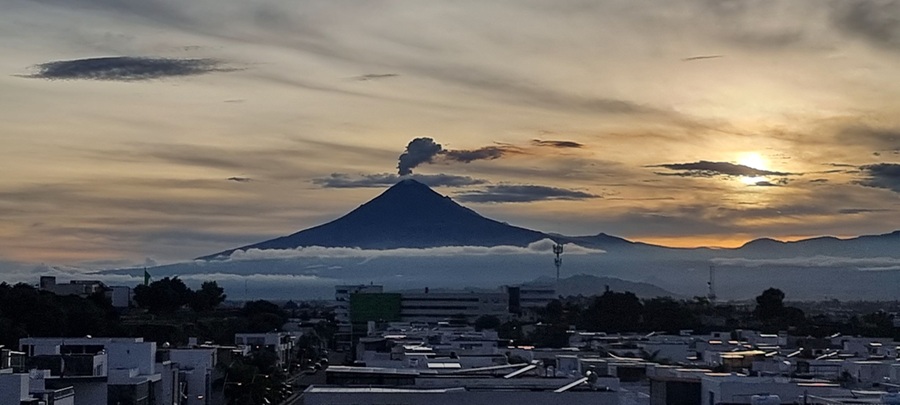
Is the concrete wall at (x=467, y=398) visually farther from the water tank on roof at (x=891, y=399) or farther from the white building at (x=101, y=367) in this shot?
the white building at (x=101, y=367)

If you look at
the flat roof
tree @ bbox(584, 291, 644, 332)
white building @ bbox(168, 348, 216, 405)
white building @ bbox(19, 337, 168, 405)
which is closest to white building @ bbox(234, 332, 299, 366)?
white building @ bbox(168, 348, 216, 405)

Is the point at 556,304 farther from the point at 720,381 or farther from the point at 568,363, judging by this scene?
the point at 720,381

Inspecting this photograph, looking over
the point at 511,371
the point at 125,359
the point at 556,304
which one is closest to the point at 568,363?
the point at 511,371

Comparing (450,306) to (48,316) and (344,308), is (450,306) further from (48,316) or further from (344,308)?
(48,316)

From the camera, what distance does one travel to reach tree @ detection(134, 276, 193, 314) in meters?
103

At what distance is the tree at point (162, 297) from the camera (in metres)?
103

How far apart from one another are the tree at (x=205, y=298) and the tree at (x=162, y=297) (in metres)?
0.70

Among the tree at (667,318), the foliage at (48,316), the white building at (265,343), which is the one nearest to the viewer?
the foliage at (48,316)

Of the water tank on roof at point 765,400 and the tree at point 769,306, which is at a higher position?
the tree at point 769,306

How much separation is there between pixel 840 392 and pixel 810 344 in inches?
1782

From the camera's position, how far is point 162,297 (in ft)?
337

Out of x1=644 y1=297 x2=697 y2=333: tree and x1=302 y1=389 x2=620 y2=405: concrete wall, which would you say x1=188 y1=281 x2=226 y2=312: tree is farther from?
x1=302 y1=389 x2=620 y2=405: concrete wall

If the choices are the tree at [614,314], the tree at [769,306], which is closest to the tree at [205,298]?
the tree at [614,314]

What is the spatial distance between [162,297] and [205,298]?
5.44m
